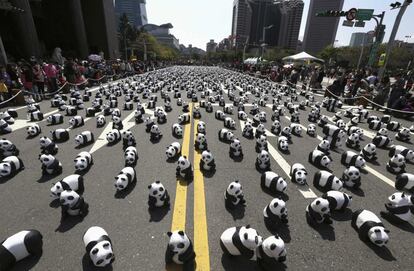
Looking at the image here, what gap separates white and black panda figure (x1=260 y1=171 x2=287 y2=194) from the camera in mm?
5305

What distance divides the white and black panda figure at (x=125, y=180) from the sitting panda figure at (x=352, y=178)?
514 centimetres

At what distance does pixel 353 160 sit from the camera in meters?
6.82

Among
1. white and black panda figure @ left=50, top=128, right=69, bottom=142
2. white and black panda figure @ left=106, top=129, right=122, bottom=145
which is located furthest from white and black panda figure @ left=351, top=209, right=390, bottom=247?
white and black panda figure @ left=50, top=128, right=69, bottom=142

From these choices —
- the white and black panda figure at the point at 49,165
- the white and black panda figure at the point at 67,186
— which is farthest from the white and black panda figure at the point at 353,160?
the white and black panda figure at the point at 49,165

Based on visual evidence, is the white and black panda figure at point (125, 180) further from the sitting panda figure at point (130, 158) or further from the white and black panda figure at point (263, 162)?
the white and black panda figure at point (263, 162)

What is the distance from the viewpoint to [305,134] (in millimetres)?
10109

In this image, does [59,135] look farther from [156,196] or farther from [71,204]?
[156,196]

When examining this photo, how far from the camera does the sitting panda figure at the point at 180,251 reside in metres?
3.38

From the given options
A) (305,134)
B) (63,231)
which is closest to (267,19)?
(305,134)

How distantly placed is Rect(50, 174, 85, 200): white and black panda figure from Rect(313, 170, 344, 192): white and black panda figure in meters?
5.40

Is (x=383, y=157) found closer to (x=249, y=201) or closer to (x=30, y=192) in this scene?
(x=249, y=201)

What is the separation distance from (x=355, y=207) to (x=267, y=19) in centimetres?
12997

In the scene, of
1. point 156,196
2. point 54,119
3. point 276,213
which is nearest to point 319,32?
point 54,119

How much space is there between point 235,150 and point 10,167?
5.95m
